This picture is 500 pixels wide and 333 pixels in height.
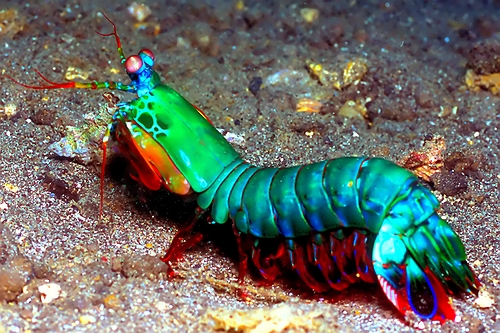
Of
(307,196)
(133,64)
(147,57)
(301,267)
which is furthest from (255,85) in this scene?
(301,267)

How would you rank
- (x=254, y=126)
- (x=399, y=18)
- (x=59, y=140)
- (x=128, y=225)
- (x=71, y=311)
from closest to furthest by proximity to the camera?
(x=71, y=311) < (x=128, y=225) < (x=59, y=140) < (x=254, y=126) < (x=399, y=18)

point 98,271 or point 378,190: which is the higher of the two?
point 378,190

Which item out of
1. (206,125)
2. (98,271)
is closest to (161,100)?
(206,125)

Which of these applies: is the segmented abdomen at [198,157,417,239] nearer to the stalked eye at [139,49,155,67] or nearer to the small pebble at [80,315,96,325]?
the stalked eye at [139,49,155,67]

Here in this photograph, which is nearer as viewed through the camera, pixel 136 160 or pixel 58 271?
pixel 58 271

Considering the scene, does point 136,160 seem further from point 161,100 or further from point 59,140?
point 59,140

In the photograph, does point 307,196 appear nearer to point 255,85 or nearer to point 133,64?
point 133,64

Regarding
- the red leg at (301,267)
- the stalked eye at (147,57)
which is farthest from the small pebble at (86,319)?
the stalked eye at (147,57)
